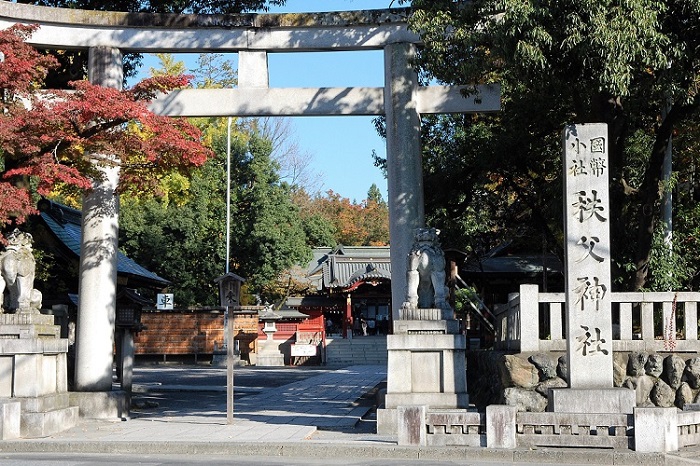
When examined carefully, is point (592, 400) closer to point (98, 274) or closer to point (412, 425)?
point (412, 425)

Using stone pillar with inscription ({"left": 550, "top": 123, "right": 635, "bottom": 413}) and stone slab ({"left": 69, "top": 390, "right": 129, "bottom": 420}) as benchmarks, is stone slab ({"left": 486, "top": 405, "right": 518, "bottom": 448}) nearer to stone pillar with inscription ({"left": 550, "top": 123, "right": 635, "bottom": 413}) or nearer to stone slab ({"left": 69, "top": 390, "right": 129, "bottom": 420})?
stone pillar with inscription ({"left": 550, "top": 123, "right": 635, "bottom": 413})

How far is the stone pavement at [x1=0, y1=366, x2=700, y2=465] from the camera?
11.8 metres

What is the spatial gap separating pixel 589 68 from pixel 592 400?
5407 mm

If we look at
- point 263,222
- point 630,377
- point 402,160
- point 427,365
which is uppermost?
point 263,222

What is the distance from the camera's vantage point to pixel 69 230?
79.6ft

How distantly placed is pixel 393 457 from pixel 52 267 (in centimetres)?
1359

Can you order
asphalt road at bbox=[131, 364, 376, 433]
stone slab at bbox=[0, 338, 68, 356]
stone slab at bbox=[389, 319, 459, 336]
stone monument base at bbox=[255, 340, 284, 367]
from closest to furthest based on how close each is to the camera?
1. stone slab at bbox=[0, 338, 68, 356]
2. stone slab at bbox=[389, 319, 459, 336]
3. asphalt road at bbox=[131, 364, 376, 433]
4. stone monument base at bbox=[255, 340, 284, 367]

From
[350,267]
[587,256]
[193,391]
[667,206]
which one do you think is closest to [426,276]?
[587,256]

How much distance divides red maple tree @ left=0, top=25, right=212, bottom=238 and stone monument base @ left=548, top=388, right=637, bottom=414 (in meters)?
7.88

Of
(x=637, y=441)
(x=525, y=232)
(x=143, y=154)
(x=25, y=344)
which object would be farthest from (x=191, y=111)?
(x=525, y=232)

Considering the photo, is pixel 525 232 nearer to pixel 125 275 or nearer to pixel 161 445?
pixel 125 275

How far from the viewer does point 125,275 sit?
80.3 feet

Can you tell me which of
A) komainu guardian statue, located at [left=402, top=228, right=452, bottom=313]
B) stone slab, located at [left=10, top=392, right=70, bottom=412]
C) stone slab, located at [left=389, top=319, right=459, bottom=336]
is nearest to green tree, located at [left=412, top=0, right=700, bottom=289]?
komainu guardian statue, located at [left=402, top=228, right=452, bottom=313]

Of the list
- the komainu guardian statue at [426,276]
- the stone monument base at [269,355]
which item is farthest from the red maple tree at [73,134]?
the stone monument base at [269,355]
